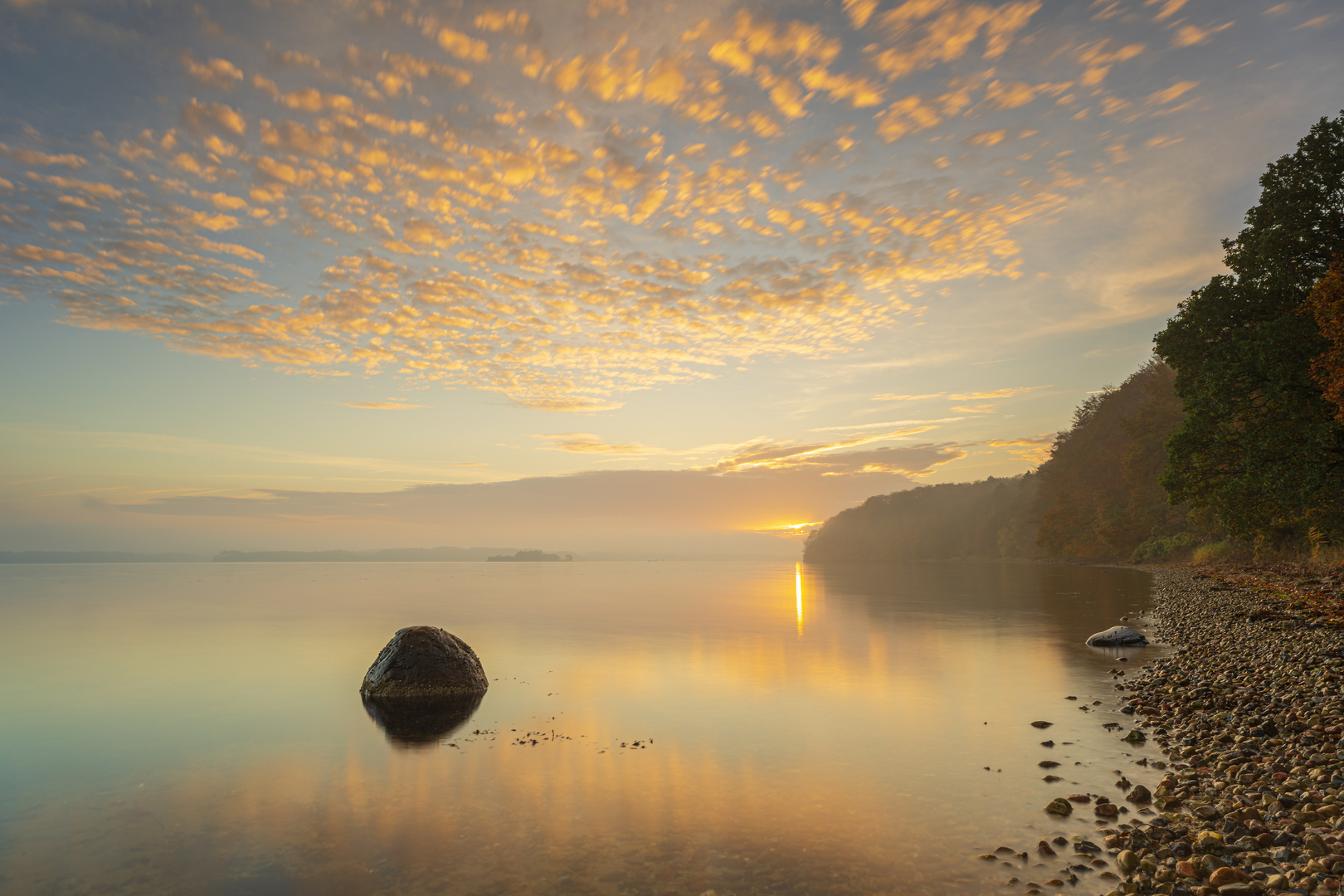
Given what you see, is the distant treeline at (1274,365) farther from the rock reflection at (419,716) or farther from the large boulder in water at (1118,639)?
the rock reflection at (419,716)

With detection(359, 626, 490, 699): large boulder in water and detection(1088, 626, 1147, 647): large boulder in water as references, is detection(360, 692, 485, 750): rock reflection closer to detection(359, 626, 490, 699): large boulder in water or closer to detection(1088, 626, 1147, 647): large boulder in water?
detection(359, 626, 490, 699): large boulder in water

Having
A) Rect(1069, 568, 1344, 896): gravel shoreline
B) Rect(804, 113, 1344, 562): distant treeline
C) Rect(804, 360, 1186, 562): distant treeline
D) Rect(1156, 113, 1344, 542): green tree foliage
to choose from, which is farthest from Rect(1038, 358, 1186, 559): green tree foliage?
Rect(1069, 568, 1344, 896): gravel shoreline

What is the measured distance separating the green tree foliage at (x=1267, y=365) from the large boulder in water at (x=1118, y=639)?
34.5 feet

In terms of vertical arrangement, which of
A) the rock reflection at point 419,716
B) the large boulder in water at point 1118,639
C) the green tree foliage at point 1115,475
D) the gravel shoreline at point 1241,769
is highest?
the green tree foliage at point 1115,475

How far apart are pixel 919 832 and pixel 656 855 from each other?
3.61 m

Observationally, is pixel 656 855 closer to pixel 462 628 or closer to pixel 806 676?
pixel 806 676

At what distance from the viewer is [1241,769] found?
10.3 meters

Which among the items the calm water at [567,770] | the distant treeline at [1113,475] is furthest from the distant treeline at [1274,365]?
the distant treeline at [1113,475]

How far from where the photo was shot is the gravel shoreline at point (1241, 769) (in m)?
7.37

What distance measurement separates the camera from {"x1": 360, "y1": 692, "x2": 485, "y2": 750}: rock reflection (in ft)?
49.5

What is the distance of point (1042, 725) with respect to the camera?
573 inches

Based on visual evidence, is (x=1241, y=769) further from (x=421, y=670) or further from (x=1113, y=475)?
(x=1113, y=475)

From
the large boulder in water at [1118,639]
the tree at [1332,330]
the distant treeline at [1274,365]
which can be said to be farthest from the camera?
the distant treeline at [1274,365]

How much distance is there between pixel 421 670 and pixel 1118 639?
23.6m
